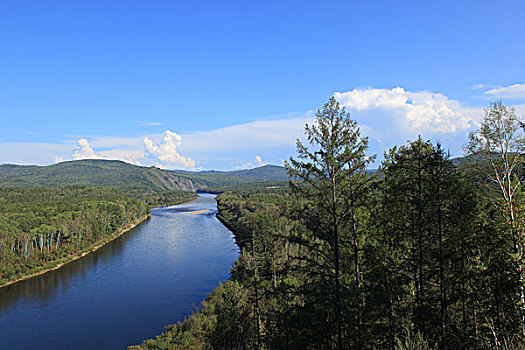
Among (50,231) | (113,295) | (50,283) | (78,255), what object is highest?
(50,231)

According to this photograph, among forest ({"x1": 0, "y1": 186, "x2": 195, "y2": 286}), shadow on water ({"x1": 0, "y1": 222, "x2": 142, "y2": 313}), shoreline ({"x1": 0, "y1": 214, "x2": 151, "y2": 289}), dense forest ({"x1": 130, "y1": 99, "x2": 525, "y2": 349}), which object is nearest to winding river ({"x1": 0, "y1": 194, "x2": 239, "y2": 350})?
shadow on water ({"x1": 0, "y1": 222, "x2": 142, "y2": 313})

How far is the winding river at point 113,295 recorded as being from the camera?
104 ft

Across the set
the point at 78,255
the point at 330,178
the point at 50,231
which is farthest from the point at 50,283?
the point at 330,178

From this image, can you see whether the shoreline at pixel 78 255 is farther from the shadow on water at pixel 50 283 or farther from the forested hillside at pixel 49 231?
the shadow on water at pixel 50 283

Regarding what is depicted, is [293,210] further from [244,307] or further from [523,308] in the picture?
[244,307]

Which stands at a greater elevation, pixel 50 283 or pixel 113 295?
pixel 50 283

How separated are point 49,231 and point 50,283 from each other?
2066 centimetres

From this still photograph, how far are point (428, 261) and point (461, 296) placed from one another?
1.47 meters

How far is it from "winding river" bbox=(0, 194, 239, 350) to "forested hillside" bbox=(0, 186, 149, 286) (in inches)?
162

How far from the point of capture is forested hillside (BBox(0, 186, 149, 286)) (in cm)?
5553

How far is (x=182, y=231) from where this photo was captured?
86.6 metres

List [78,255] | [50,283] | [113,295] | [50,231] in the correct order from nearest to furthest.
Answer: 1. [113,295]
2. [50,283]
3. [78,255]
4. [50,231]

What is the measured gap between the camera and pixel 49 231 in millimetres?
65188

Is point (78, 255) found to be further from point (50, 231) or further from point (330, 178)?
point (330, 178)
